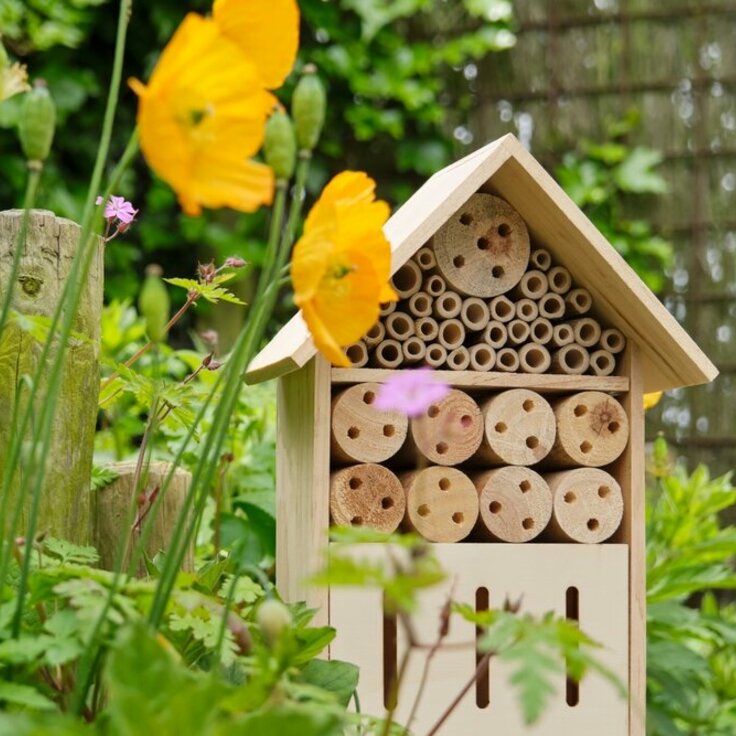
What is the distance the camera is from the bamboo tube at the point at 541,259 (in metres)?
1.60

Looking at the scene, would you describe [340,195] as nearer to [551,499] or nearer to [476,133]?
[551,499]

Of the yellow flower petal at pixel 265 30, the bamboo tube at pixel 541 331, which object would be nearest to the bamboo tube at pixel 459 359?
the bamboo tube at pixel 541 331

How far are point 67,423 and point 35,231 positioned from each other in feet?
0.73

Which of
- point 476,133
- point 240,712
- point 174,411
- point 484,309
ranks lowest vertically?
point 240,712

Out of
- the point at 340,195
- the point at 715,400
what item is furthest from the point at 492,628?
the point at 715,400

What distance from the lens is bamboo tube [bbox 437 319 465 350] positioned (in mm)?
1536

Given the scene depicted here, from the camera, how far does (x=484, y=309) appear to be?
5.13ft

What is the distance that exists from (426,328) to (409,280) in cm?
7

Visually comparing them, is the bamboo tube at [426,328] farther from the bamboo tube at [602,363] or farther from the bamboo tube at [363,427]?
the bamboo tube at [602,363]

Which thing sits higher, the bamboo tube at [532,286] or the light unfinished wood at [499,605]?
the bamboo tube at [532,286]

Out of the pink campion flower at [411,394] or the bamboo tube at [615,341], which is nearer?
the pink campion flower at [411,394]

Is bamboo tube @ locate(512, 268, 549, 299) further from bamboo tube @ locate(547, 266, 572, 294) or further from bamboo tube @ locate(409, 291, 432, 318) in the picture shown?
bamboo tube @ locate(409, 291, 432, 318)

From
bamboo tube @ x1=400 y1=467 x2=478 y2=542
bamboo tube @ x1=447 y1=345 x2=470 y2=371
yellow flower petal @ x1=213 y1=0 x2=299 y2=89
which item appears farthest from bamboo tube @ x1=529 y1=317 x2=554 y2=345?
yellow flower petal @ x1=213 y1=0 x2=299 y2=89

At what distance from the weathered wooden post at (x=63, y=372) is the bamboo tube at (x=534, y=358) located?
1.80ft
